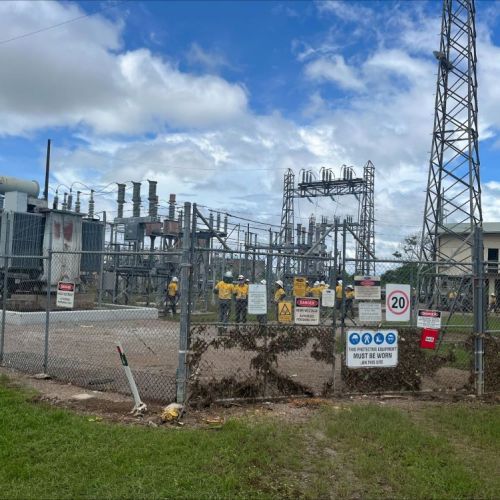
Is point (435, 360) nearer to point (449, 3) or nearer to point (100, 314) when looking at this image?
point (100, 314)

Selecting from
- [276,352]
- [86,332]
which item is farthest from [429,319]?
[86,332]

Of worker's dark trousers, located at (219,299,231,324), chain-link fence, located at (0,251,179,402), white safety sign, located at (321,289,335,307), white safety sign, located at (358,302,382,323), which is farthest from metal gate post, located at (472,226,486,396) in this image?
worker's dark trousers, located at (219,299,231,324)

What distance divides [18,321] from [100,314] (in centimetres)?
237

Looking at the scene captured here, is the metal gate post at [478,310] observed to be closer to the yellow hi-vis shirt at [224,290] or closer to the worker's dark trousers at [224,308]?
the yellow hi-vis shirt at [224,290]

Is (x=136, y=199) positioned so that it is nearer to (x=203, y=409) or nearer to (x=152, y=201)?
(x=152, y=201)

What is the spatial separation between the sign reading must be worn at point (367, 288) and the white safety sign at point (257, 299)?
4.52 ft

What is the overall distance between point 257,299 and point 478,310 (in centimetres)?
346

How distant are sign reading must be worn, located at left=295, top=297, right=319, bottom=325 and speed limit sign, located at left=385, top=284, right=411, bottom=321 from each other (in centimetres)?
107

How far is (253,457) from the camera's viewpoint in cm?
518

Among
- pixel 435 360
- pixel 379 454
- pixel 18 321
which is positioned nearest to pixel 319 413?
pixel 379 454

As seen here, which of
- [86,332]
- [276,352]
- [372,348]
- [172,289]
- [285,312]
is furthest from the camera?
[172,289]

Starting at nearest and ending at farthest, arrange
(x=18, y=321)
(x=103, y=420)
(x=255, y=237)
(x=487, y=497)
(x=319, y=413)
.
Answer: (x=487, y=497) → (x=103, y=420) → (x=319, y=413) → (x=18, y=321) → (x=255, y=237)

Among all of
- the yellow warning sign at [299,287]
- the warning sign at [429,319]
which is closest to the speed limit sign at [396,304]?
the warning sign at [429,319]

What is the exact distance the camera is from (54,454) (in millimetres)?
5242
